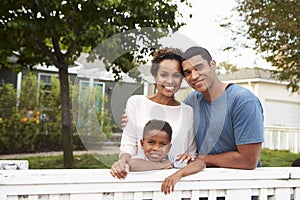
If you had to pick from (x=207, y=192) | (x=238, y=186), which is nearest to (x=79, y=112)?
(x=207, y=192)

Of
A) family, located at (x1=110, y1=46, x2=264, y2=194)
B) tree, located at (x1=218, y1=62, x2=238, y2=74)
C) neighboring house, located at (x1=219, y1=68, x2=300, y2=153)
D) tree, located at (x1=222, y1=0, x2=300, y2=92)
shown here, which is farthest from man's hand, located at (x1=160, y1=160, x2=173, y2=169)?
neighboring house, located at (x1=219, y1=68, x2=300, y2=153)

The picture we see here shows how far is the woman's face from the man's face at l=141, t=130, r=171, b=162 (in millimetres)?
165

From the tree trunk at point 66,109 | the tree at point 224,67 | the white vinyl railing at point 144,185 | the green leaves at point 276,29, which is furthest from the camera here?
the green leaves at point 276,29

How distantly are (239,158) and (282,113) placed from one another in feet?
48.9

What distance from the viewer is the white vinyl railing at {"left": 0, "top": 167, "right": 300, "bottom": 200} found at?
60.0 inches

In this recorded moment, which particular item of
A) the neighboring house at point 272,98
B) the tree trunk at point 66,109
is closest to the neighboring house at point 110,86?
the tree trunk at point 66,109

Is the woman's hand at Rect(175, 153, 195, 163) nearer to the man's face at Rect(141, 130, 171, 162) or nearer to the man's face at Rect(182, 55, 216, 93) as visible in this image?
the man's face at Rect(141, 130, 171, 162)

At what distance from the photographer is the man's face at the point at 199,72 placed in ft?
5.99

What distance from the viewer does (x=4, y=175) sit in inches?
58.4

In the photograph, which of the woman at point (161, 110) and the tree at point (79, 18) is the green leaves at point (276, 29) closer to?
the tree at point (79, 18)

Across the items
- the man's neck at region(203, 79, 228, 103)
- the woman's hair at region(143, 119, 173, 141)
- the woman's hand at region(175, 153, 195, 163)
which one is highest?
the man's neck at region(203, 79, 228, 103)

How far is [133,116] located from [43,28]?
→ 545 cm

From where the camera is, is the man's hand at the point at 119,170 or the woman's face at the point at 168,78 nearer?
the man's hand at the point at 119,170

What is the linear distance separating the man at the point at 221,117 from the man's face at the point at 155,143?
0.65 feet
